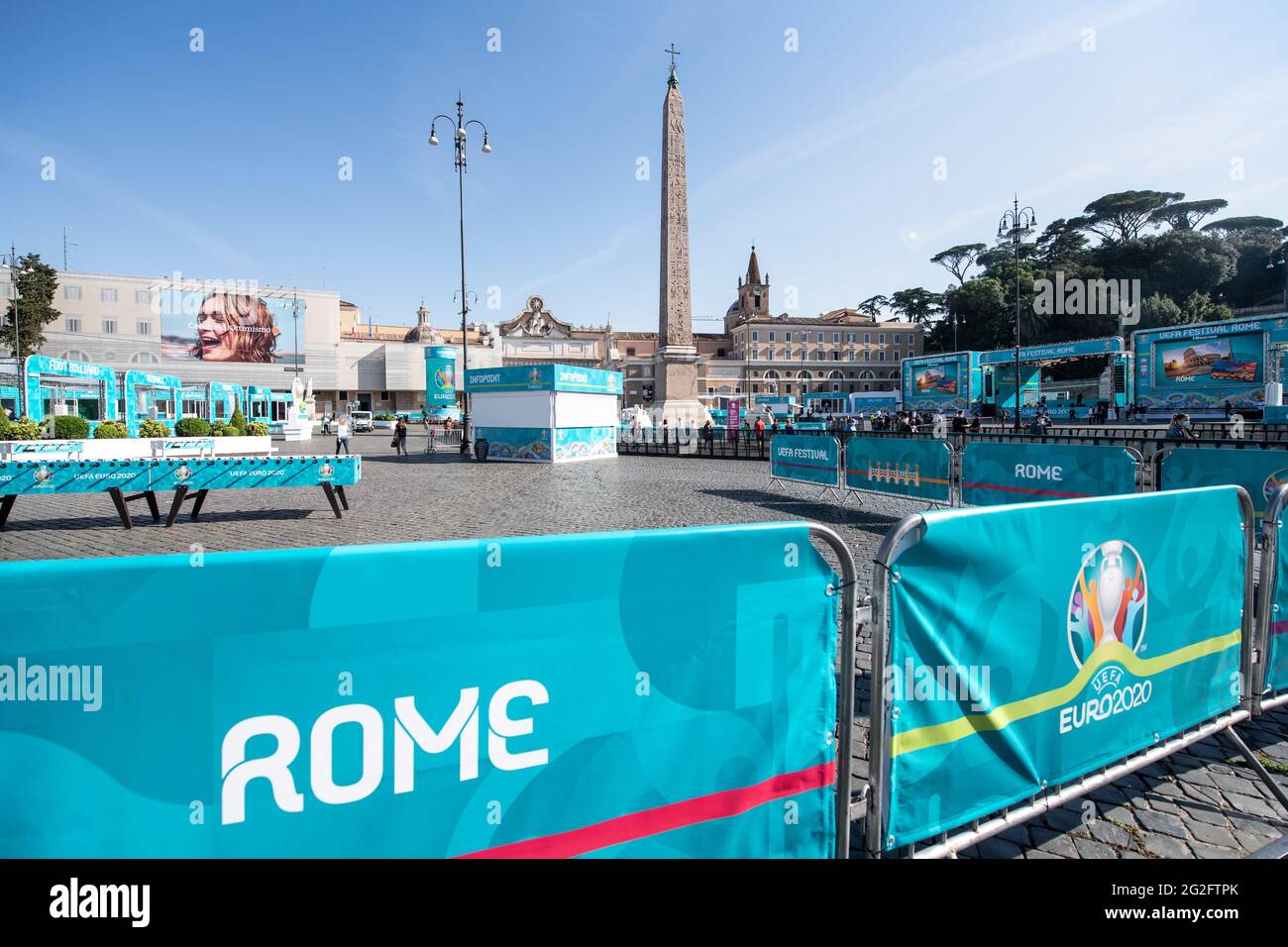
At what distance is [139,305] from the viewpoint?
71.4 m

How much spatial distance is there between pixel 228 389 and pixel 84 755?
50.7m

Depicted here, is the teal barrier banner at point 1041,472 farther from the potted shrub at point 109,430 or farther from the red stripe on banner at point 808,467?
the potted shrub at point 109,430

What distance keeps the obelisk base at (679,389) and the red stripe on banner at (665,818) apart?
3352 centimetres

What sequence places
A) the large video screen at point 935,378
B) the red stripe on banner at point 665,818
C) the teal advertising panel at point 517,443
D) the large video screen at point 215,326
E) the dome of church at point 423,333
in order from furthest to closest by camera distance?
the dome of church at point 423,333 → the large video screen at point 215,326 → the large video screen at point 935,378 → the teal advertising panel at point 517,443 → the red stripe on banner at point 665,818

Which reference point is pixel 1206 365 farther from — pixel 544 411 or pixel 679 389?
pixel 544 411

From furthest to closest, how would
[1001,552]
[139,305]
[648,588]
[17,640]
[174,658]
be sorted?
[139,305] < [1001,552] < [648,588] < [174,658] < [17,640]

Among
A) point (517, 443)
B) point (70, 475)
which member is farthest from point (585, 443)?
point (70, 475)

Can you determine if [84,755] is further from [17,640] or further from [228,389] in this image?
[228,389]

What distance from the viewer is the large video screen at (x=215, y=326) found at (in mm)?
70062

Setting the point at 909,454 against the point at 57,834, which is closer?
the point at 57,834

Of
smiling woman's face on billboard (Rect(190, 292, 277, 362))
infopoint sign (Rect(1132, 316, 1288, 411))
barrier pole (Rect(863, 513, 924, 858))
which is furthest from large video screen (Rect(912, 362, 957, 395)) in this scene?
smiling woman's face on billboard (Rect(190, 292, 277, 362))

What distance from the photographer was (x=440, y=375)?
71.6 meters

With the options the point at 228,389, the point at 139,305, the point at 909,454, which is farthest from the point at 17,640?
the point at 139,305

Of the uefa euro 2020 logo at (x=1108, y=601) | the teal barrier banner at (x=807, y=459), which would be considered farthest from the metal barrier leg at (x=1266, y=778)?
the teal barrier banner at (x=807, y=459)
